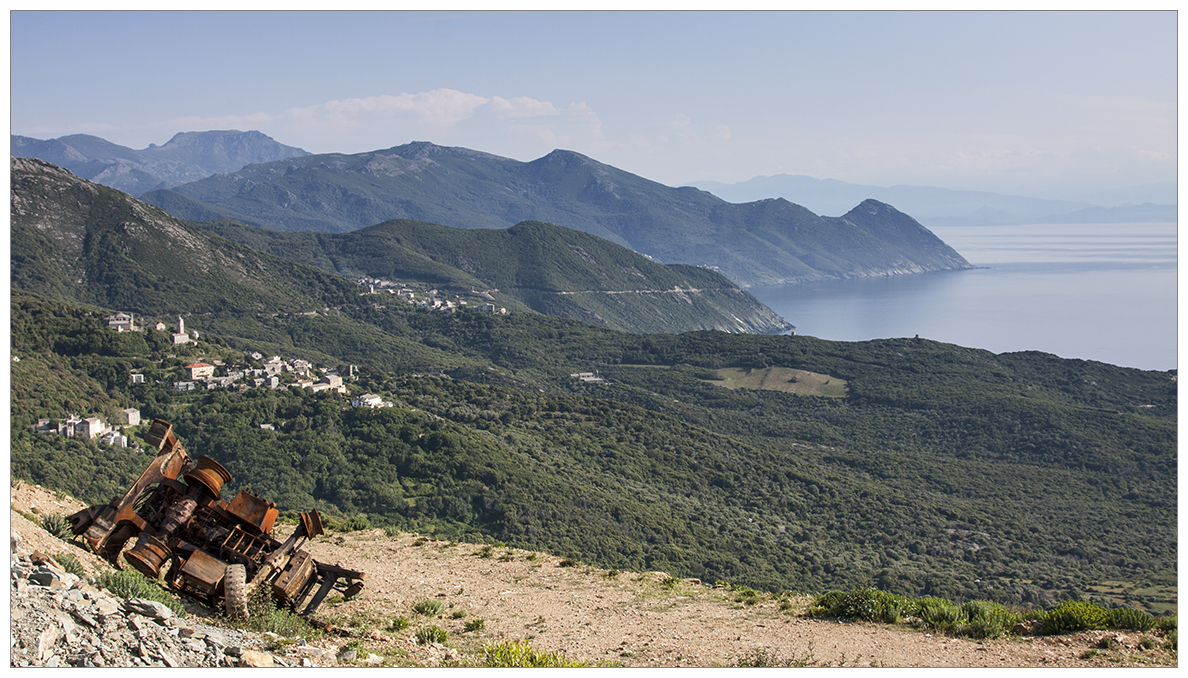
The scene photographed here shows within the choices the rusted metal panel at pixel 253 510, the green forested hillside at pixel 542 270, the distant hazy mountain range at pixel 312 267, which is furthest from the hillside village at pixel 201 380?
the green forested hillside at pixel 542 270

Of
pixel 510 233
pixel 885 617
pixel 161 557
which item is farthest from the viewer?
pixel 510 233

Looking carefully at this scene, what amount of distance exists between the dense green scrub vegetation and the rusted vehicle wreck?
602 inches

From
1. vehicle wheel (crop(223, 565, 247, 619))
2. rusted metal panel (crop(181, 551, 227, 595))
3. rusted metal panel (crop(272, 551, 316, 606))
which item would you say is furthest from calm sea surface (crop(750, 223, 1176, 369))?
rusted metal panel (crop(181, 551, 227, 595))

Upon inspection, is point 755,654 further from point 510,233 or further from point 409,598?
point 510,233

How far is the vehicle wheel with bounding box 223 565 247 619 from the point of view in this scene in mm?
7219

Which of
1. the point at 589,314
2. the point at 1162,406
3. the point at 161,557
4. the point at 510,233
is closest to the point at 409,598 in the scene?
the point at 161,557

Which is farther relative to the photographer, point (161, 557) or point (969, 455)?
point (969, 455)

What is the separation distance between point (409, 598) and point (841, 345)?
254 ft

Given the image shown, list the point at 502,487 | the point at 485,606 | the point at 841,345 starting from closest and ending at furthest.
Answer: the point at 485,606 < the point at 502,487 < the point at 841,345

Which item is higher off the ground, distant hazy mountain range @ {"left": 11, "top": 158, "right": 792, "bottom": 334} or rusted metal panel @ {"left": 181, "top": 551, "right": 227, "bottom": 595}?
distant hazy mountain range @ {"left": 11, "top": 158, "right": 792, "bottom": 334}

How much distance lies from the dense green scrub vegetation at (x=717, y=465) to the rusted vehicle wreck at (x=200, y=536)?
50.1 feet

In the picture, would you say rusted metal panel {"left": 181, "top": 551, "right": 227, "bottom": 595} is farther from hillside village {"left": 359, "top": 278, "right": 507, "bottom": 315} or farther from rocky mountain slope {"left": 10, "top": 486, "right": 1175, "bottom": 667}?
hillside village {"left": 359, "top": 278, "right": 507, "bottom": 315}

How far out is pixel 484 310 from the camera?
4171 inches

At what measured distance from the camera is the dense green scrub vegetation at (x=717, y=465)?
27609mm
